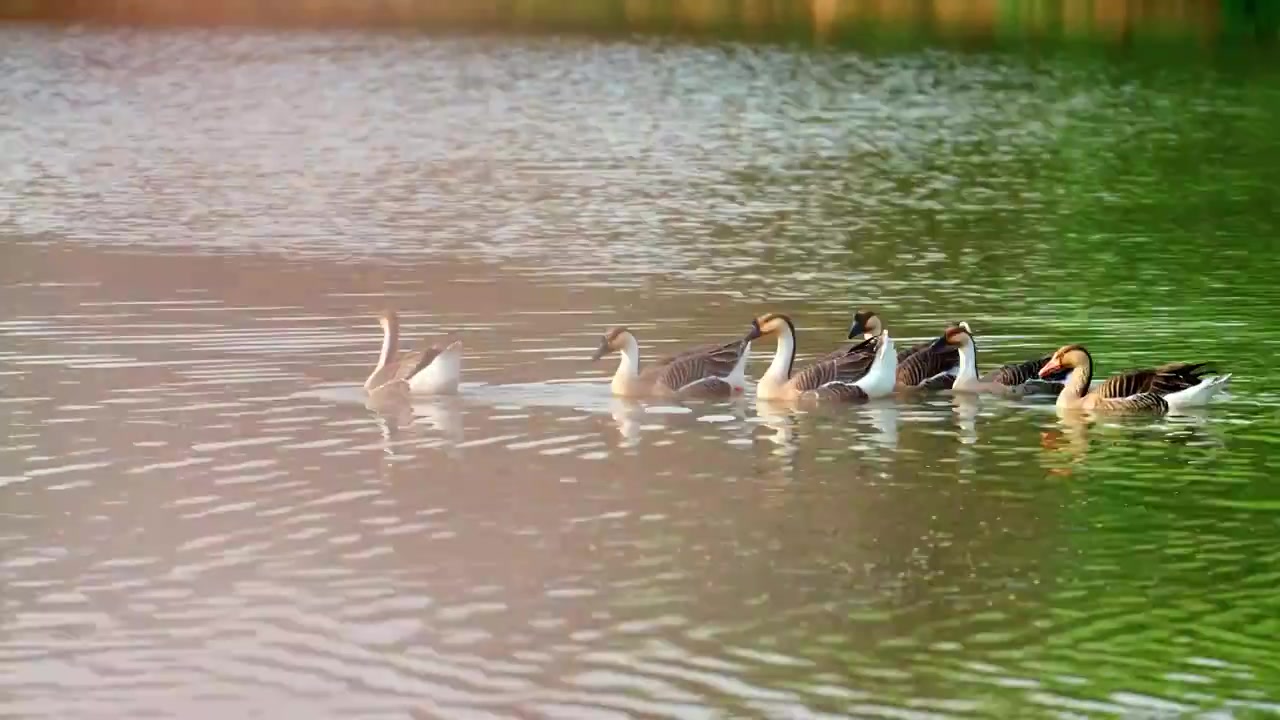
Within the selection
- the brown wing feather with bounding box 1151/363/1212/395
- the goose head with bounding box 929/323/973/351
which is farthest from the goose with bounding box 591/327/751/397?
the brown wing feather with bounding box 1151/363/1212/395

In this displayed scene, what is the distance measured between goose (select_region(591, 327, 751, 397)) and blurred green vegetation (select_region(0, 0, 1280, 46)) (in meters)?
58.9

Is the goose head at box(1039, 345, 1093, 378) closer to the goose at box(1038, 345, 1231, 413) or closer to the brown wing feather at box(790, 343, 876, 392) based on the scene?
the goose at box(1038, 345, 1231, 413)

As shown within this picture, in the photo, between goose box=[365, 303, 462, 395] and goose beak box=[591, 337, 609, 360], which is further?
goose beak box=[591, 337, 609, 360]

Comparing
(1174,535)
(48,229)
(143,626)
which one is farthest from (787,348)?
(48,229)

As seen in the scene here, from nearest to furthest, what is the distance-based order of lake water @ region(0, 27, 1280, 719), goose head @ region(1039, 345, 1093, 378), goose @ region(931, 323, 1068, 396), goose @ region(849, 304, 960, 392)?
lake water @ region(0, 27, 1280, 719)
goose head @ region(1039, 345, 1093, 378)
goose @ region(931, 323, 1068, 396)
goose @ region(849, 304, 960, 392)

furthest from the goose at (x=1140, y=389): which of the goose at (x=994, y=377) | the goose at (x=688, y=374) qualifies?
the goose at (x=688, y=374)

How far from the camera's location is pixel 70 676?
12844mm

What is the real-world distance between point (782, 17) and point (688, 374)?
77.6 m

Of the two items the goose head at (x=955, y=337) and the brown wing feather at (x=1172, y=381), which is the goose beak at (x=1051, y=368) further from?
the brown wing feather at (x=1172, y=381)

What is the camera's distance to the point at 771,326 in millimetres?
21484

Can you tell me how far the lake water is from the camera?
12.9 metres

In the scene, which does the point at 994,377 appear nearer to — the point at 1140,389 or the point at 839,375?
the point at 839,375

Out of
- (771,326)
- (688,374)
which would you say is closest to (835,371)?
(771,326)

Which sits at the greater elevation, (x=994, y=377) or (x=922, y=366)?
(x=922, y=366)
